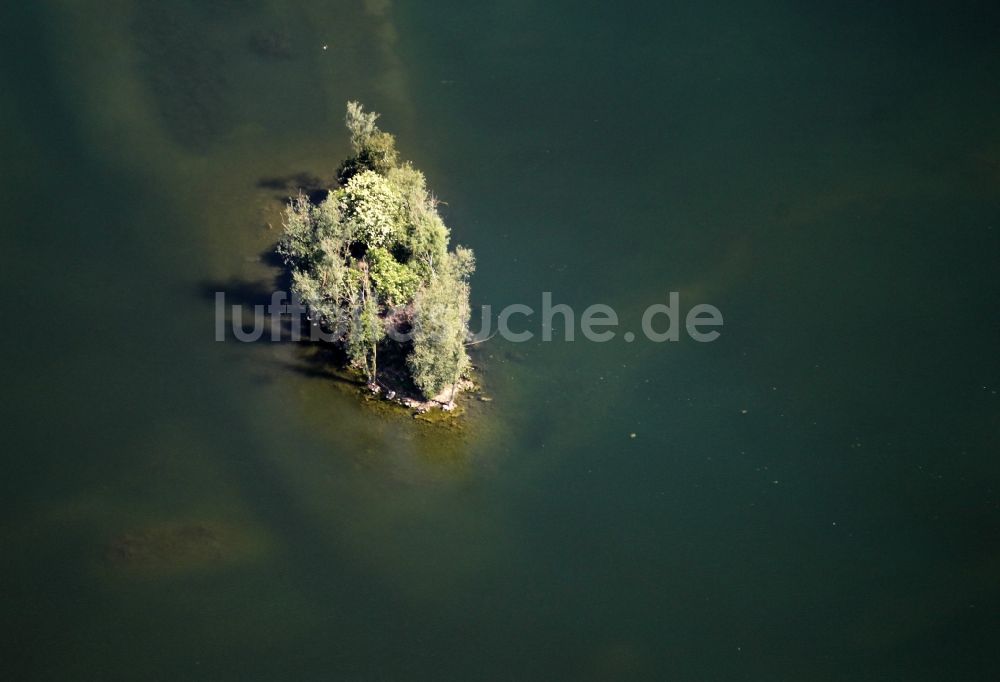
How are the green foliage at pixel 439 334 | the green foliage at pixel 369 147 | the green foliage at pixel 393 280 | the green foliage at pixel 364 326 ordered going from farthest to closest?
the green foliage at pixel 369 147
the green foliage at pixel 393 280
the green foliage at pixel 364 326
the green foliage at pixel 439 334

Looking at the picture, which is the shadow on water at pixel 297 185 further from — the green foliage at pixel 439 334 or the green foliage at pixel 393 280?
the green foliage at pixel 439 334

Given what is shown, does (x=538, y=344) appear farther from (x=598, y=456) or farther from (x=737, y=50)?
(x=737, y=50)

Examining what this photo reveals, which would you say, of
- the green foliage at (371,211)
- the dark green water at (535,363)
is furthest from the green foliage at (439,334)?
the green foliage at (371,211)

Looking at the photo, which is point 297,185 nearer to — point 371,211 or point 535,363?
point 371,211

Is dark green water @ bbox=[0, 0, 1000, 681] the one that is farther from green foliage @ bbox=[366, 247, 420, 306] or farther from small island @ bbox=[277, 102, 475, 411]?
green foliage @ bbox=[366, 247, 420, 306]

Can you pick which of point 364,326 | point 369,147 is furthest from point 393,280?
point 369,147

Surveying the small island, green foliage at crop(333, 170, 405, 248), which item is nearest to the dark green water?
the small island
